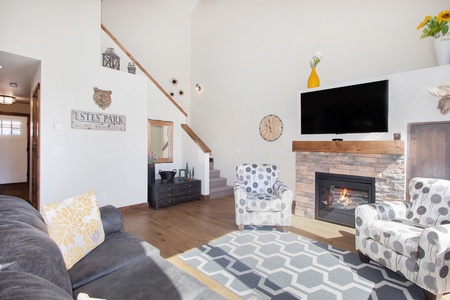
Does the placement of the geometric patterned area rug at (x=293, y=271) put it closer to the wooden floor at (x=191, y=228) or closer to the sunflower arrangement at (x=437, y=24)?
the wooden floor at (x=191, y=228)

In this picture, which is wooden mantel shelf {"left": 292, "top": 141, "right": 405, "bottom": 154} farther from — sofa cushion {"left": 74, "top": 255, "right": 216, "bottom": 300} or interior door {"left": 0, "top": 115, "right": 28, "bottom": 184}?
interior door {"left": 0, "top": 115, "right": 28, "bottom": 184}

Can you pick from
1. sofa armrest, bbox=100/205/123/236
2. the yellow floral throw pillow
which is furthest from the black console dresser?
the yellow floral throw pillow

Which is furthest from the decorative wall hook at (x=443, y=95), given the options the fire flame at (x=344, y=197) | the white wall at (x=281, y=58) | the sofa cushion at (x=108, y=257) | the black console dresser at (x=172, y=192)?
the black console dresser at (x=172, y=192)

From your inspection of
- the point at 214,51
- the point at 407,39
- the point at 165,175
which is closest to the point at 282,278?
the point at 165,175

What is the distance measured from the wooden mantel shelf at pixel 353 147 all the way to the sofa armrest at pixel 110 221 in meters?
3.00

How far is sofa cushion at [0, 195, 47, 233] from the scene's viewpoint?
1.32 metres

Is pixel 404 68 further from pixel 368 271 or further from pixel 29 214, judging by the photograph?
pixel 29 214

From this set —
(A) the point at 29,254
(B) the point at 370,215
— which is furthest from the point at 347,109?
(A) the point at 29,254

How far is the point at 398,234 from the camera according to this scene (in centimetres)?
210

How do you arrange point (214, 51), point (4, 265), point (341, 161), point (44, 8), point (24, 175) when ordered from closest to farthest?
point (4, 265) → point (44, 8) → point (341, 161) → point (214, 51) → point (24, 175)

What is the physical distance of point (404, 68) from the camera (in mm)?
3363

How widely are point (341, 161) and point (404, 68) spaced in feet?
5.22

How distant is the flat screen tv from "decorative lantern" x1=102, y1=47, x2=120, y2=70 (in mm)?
3422

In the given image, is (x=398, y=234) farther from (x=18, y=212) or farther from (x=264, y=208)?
(x=18, y=212)
